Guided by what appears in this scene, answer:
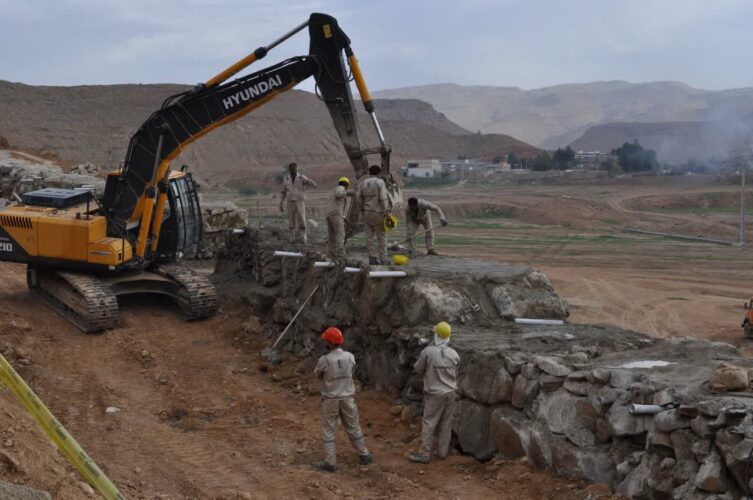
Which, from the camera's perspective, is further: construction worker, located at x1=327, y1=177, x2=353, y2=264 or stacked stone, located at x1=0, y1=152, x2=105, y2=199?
stacked stone, located at x1=0, y1=152, x2=105, y2=199

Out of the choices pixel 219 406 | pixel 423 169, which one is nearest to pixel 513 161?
pixel 423 169

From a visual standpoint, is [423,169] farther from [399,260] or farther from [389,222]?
[399,260]

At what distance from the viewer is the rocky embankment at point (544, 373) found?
780 centimetres

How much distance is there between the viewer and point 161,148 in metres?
16.3

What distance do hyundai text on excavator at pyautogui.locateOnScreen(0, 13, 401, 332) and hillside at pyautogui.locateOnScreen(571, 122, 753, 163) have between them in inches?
2587

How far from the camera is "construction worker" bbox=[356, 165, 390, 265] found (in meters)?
14.3

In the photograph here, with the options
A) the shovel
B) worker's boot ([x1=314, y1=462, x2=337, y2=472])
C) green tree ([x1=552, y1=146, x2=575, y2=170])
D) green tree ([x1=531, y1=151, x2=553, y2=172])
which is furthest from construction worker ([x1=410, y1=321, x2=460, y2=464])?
green tree ([x1=552, y1=146, x2=575, y2=170])

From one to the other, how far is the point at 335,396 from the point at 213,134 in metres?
82.1

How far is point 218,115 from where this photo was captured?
1620cm

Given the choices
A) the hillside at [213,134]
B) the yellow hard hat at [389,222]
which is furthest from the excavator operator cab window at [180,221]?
the hillside at [213,134]

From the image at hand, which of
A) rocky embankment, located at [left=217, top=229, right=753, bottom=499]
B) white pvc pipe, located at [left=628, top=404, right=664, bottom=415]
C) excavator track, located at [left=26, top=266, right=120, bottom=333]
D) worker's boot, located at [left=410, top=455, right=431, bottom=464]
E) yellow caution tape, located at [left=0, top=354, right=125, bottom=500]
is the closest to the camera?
yellow caution tape, located at [left=0, top=354, right=125, bottom=500]

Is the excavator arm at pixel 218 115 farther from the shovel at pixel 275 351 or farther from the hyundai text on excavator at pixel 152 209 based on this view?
the shovel at pixel 275 351

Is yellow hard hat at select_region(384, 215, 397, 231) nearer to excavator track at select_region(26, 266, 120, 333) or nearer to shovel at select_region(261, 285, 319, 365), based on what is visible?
shovel at select_region(261, 285, 319, 365)

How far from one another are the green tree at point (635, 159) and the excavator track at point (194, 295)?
57.3 meters
